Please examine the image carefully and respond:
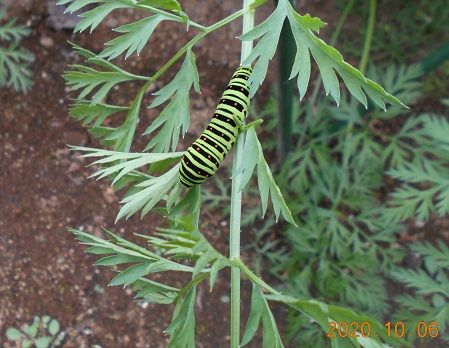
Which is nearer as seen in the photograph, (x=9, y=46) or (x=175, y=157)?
(x=175, y=157)

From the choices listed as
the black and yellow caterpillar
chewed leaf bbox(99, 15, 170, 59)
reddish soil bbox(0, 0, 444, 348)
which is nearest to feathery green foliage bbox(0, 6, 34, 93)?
reddish soil bbox(0, 0, 444, 348)

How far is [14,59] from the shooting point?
2762mm

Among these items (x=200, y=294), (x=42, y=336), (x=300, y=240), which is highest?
(x=300, y=240)

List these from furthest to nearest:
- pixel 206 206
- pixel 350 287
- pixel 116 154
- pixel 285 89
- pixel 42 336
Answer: pixel 206 206, pixel 42 336, pixel 350 287, pixel 285 89, pixel 116 154

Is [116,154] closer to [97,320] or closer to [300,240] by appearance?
[300,240]

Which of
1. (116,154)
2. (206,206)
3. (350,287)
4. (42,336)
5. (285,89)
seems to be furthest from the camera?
(206,206)

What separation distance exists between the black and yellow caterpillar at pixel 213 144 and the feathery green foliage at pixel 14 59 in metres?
1.49

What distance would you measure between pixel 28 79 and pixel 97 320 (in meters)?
1.13

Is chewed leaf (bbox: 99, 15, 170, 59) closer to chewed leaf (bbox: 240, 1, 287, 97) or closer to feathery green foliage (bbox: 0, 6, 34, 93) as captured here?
chewed leaf (bbox: 240, 1, 287, 97)

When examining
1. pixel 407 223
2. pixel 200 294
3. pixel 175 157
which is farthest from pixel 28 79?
pixel 407 223

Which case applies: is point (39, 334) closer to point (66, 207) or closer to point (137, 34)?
point (66, 207)

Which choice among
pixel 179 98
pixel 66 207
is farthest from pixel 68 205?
pixel 179 98

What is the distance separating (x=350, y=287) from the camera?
233 centimetres

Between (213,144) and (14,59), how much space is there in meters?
1.79
